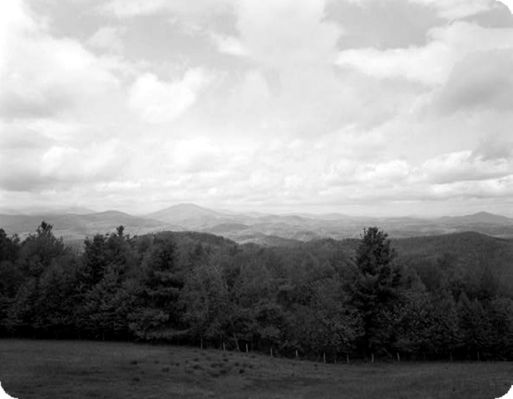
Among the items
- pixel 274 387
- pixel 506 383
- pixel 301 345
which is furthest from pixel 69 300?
pixel 506 383

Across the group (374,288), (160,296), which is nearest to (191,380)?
(160,296)

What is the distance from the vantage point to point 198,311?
45406mm

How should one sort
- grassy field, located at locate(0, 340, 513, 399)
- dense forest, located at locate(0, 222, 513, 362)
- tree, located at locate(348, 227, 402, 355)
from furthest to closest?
tree, located at locate(348, 227, 402, 355) → dense forest, located at locate(0, 222, 513, 362) → grassy field, located at locate(0, 340, 513, 399)

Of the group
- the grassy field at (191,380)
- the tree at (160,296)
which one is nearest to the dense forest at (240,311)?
the tree at (160,296)

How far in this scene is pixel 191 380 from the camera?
81.5ft

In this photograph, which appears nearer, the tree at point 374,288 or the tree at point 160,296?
the tree at point 160,296

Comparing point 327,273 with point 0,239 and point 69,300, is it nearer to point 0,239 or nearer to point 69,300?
point 69,300

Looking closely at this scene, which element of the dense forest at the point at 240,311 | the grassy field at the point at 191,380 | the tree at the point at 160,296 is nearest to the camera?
the grassy field at the point at 191,380

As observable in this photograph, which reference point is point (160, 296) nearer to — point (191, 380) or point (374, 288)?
point (191, 380)

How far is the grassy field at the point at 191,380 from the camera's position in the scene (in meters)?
20.4

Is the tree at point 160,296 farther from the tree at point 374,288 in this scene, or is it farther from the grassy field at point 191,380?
the tree at point 374,288

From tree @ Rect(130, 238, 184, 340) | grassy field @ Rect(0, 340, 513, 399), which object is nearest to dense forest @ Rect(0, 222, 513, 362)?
tree @ Rect(130, 238, 184, 340)

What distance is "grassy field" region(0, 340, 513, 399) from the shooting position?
20.4 meters

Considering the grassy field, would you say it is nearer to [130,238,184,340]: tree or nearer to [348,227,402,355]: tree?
[130,238,184,340]: tree
